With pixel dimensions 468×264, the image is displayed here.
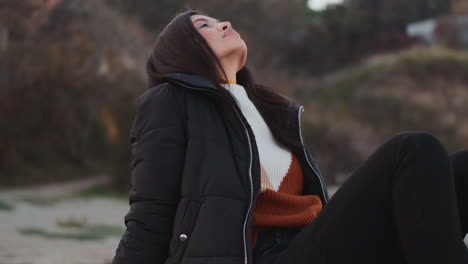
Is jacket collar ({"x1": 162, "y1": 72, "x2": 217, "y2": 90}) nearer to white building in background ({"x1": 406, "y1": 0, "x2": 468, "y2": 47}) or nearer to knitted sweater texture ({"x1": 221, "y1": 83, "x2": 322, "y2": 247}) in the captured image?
knitted sweater texture ({"x1": 221, "y1": 83, "x2": 322, "y2": 247})

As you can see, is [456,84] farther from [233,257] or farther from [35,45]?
[233,257]

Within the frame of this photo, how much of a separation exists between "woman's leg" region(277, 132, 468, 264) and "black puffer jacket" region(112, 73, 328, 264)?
0.21m

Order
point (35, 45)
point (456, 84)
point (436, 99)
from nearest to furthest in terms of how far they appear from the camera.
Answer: point (35, 45)
point (436, 99)
point (456, 84)

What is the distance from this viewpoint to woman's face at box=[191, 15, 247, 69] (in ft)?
7.85

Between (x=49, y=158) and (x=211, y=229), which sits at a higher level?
(x=49, y=158)

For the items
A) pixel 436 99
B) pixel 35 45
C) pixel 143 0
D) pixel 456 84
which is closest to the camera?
pixel 35 45

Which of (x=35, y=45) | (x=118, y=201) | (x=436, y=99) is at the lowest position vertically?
(x=436, y=99)

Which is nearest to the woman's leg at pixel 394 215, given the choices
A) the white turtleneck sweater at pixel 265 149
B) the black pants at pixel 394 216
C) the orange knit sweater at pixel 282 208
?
the black pants at pixel 394 216

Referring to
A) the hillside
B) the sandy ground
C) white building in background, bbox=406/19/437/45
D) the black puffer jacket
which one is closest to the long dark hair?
the black puffer jacket

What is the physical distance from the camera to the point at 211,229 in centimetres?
192

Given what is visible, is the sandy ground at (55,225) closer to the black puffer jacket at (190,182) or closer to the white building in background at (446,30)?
A: the black puffer jacket at (190,182)

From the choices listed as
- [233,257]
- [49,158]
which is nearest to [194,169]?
[233,257]

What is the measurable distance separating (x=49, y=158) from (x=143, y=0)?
11.9 m

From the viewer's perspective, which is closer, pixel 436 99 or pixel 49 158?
pixel 49 158
